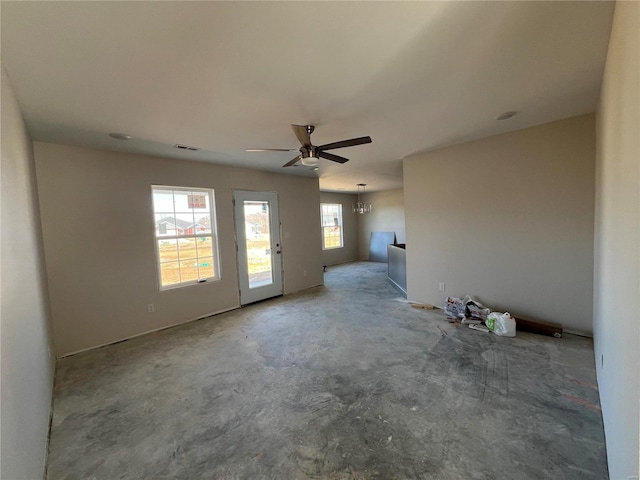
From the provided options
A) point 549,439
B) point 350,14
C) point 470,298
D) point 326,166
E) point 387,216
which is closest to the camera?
point 350,14

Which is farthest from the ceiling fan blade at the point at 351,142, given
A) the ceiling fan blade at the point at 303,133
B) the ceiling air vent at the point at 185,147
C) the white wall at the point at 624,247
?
the ceiling air vent at the point at 185,147

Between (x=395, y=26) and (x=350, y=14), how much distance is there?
0.89 ft

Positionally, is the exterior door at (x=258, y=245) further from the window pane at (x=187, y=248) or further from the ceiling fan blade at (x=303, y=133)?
the ceiling fan blade at (x=303, y=133)

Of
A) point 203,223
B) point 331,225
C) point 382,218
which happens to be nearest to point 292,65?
point 203,223

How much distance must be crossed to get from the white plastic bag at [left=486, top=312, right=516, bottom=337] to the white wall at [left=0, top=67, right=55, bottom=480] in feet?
13.2

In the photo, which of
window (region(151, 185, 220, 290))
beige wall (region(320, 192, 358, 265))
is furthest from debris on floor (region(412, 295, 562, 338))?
beige wall (region(320, 192, 358, 265))

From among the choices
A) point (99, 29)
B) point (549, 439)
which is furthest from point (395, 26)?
point (549, 439)

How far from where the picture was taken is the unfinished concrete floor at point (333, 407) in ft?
5.35

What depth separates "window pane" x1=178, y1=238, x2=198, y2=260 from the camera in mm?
4145

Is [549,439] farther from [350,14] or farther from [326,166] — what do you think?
[326,166]

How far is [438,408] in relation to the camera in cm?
206

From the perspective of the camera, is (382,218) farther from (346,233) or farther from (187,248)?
(187,248)

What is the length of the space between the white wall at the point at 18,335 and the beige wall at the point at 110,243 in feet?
4.39

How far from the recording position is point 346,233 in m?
9.42
